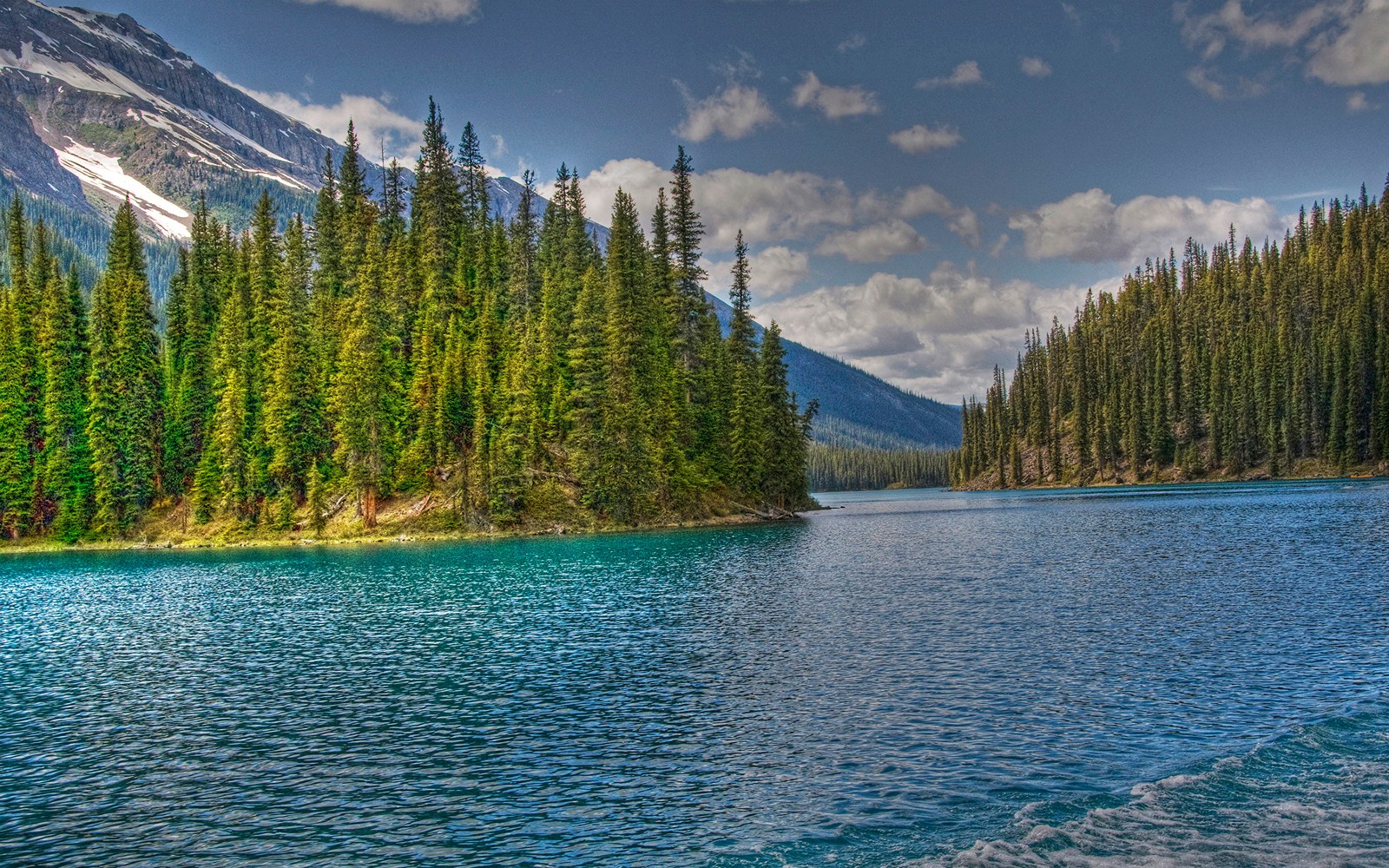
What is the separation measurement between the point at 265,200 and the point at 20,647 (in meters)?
89.5

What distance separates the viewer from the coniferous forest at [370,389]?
92.9 metres

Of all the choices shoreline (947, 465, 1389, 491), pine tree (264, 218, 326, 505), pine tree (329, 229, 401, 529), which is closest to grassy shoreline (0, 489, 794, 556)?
pine tree (329, 229, 401, 529)

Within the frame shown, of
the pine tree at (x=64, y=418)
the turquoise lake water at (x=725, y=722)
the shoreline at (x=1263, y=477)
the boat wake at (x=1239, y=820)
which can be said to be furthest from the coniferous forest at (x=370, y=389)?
the shoreline at (x=1263, y=477)

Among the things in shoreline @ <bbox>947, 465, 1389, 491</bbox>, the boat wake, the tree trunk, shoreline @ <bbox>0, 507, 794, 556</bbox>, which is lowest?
the boat wake

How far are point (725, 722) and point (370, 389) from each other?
264 ft

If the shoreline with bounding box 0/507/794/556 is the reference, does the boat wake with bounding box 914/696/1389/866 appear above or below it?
below

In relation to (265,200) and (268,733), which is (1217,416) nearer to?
(265,200)

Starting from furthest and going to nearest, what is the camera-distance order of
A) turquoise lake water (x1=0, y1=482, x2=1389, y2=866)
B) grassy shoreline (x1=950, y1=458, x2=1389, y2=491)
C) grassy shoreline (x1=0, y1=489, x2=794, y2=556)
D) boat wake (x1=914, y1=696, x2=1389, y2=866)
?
grassy shoreline (x1=950, y1=458, x2=1389, y2=491) < grassy shoreline (x1=0, y1=489, x2=794, y2=556) < turquoise lake water (x1=0, y1=482, x2=1389, y2=866) < boat wake (x1=914, y1=696, x2=1389, y2=866)

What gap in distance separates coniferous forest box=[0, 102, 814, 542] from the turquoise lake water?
151 ft

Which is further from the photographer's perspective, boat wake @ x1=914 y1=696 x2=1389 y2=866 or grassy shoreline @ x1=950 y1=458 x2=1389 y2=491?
grassy shoreline @ x1=950 y1=458 x2=1389 y2=491

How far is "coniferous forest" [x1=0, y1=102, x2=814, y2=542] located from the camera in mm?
92875

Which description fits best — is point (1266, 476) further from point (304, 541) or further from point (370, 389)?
point (304, 541)

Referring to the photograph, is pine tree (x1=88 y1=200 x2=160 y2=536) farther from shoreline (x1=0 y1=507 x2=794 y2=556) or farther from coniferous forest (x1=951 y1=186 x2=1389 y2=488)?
coniferous forest (x1=951 y1=186 x2=1389 y2=488)

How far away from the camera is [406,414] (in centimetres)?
9538
